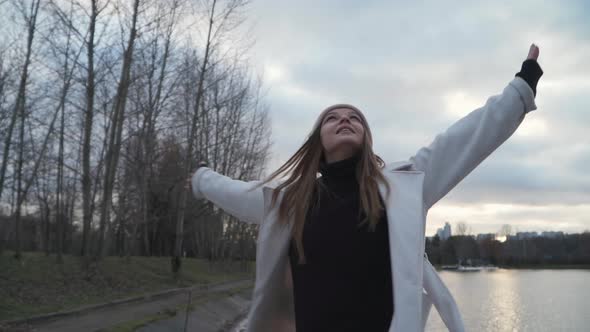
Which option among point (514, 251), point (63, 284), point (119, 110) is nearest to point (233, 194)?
point (63, 284)

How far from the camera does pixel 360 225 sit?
1920 mm

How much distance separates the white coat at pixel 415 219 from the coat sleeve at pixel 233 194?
0.04 ft

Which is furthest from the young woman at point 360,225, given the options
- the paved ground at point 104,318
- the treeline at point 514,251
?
the treeline at point 514,251

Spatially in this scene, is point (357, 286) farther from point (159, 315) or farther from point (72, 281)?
point (72, 281)

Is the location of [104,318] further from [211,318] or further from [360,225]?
[360,225]

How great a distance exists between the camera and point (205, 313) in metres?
14.3

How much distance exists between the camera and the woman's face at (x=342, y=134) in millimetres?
2178

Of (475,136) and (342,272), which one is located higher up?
(475,136)

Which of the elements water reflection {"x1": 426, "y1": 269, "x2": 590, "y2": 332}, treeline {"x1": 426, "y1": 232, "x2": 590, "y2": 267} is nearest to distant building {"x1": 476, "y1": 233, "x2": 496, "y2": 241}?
treeline {"x1": 426, "y1": 232, "x2": 590, "y2": 267}

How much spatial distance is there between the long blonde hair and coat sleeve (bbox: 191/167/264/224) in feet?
0.27

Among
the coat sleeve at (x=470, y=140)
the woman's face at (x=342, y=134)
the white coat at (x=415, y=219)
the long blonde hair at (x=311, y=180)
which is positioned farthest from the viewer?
the woman's face at (x=342, y=134)

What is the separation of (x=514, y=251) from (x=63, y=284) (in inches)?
3755

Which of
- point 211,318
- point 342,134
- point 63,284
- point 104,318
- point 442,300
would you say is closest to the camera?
point 442,300

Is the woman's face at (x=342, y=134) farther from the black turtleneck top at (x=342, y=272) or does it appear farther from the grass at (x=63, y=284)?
the grass at (x=63, y=284)
